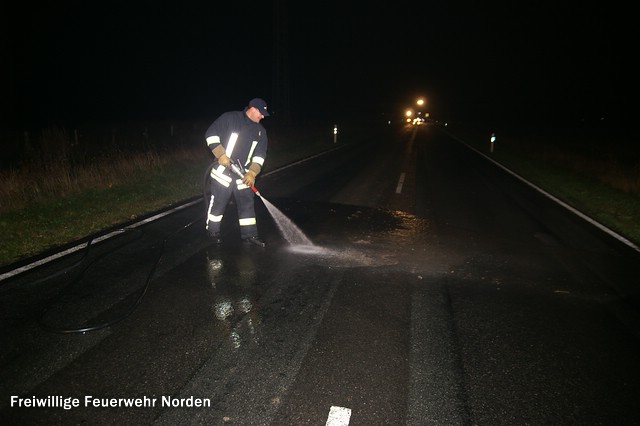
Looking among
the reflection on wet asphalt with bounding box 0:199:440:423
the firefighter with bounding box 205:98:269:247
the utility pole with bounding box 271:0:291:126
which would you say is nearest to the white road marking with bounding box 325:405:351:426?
the reflection on wet asphalt with bounding box 0:199:440:423

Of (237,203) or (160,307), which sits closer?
(160,307)

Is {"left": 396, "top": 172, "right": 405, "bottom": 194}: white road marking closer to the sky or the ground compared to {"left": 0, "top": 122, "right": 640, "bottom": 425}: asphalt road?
closer to the sky

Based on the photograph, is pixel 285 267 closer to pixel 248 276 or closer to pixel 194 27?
pixel 248 276

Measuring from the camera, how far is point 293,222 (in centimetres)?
733

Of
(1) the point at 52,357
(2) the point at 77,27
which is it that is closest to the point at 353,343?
(1) the point at 52,357

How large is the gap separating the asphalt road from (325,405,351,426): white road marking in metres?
0.01

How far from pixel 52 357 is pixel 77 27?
5229cm

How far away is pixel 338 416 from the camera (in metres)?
2.58

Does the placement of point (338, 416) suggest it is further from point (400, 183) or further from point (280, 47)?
point (280, 47)

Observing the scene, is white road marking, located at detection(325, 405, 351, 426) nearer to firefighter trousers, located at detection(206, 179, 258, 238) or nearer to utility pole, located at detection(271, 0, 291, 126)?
firefighter trousers, located at detection(206, 179, 258, 238)

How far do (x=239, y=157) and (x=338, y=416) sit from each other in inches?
160

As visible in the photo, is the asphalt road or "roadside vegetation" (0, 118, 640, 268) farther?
"roadside vegetation" (0, 118, 640, 268)

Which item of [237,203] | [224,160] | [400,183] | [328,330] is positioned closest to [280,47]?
[400,183]

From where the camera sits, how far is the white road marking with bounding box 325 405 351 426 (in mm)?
2524
